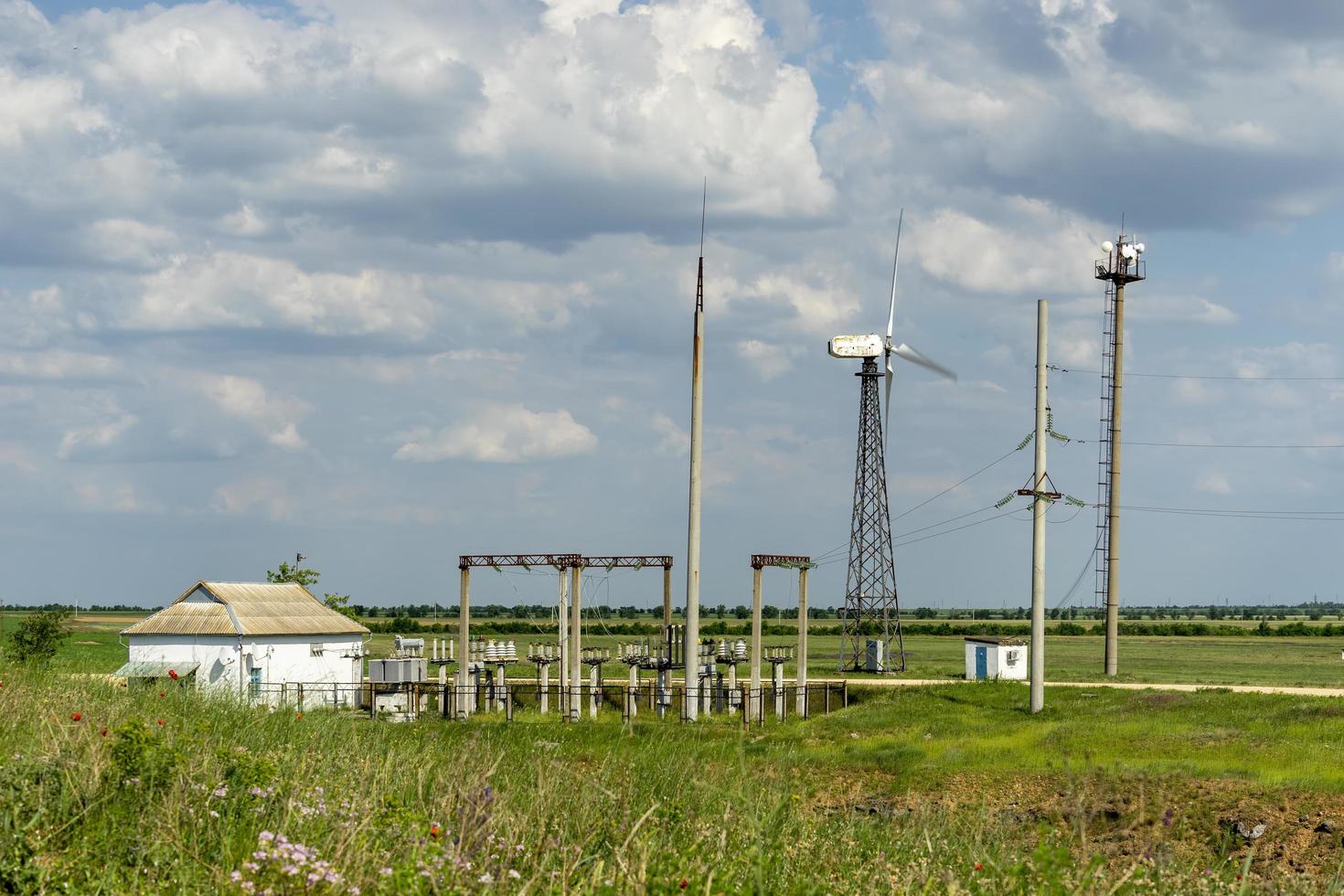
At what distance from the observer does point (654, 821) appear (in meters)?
10.6

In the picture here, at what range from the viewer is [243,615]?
51.2 meters

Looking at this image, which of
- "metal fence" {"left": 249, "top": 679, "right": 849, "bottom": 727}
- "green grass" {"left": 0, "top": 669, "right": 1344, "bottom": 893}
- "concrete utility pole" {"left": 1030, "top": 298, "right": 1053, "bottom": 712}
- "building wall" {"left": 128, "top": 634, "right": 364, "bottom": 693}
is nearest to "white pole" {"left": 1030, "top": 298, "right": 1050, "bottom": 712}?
"concrete utility pole" {"left": 1030, "top": 298, "right": 1053, "bottom": 712}

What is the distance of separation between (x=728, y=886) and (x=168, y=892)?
11.9 feet

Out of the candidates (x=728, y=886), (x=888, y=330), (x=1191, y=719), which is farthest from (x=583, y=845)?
(x=888, y=330)

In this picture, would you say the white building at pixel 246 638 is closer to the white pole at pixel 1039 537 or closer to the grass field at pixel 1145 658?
the grass field at pixel 1145 658

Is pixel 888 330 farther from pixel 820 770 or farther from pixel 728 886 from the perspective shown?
pixel 728 886

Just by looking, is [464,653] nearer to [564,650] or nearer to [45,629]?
[564,650]

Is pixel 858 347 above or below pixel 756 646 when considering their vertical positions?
above

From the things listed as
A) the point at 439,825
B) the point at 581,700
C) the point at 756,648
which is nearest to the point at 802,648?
the point at 756,648

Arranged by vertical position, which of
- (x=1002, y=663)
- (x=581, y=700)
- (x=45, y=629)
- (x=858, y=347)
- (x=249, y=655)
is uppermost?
(x=858, y=347)

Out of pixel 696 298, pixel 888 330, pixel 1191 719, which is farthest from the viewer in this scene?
pixel 888 330

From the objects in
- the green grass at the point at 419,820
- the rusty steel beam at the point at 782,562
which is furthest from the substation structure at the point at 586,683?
the green grass at the point at 419,820

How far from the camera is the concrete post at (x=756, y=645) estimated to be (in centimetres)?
4209

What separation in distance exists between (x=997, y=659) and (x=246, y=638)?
29.9 metres
